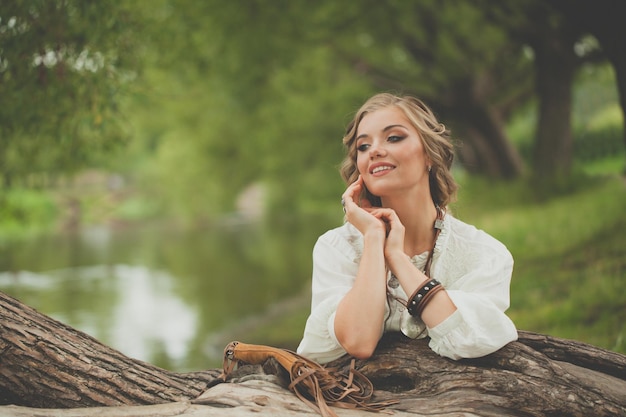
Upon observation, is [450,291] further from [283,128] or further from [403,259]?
[283,128]

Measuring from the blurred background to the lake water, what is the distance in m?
0.10

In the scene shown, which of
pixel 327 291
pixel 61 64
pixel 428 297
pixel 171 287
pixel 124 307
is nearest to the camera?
pixel 428 297

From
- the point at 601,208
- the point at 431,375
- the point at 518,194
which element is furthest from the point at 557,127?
the point at 431,375

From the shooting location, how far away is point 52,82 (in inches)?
210

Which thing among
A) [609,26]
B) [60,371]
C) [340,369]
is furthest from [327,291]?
[609,26]

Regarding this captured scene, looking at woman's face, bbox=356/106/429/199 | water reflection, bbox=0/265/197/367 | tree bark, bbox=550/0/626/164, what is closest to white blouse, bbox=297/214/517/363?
woman's face, bbox=356/106/429/199

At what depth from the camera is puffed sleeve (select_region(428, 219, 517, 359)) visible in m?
2.65

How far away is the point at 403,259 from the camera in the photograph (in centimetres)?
279

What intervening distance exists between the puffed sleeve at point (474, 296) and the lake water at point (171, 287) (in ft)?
16.8

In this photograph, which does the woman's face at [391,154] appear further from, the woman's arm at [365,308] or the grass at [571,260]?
the grass at [571,260]

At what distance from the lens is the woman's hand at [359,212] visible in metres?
2.85

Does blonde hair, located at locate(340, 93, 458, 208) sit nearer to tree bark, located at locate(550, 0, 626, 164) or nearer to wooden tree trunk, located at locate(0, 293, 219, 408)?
wooden tree trunk, located at locate(0, 293, 219, 408)

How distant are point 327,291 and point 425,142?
2.84 ft

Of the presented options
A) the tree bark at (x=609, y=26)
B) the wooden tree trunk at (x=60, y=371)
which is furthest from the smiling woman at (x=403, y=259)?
the tree bark at (x=609, y=26)
